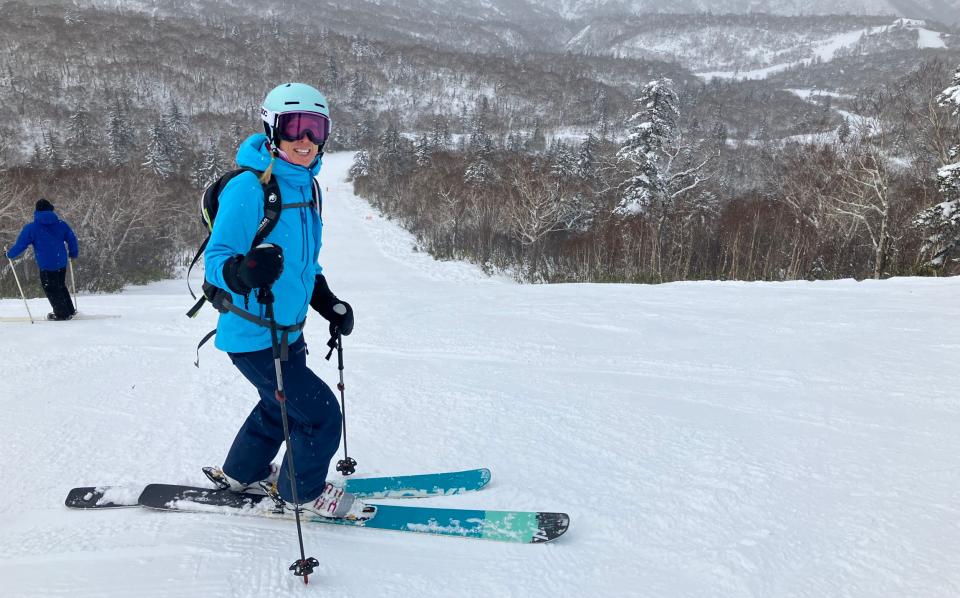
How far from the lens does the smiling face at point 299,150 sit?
1795 mm

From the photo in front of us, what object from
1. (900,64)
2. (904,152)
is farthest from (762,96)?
(904,152)

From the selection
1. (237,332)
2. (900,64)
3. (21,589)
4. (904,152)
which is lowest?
(21,589)

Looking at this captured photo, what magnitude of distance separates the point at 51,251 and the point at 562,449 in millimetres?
6691

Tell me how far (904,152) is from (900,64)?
185447 mm

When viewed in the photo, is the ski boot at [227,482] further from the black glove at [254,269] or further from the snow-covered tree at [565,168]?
the snow-covered tree at [565,168]

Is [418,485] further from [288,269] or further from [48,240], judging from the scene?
[48,240]

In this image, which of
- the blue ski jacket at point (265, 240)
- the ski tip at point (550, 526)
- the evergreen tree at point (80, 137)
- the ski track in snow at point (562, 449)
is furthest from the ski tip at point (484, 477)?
the evergreen tree at point (80, 137)

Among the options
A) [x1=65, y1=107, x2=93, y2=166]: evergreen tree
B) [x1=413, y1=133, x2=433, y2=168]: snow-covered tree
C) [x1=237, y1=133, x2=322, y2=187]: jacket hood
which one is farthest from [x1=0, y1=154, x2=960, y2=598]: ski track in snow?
[x1=65, y1=107, x2=93, y2=166]: evergreen tree

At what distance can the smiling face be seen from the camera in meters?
1.79

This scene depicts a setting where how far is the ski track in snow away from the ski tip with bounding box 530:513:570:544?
4cm

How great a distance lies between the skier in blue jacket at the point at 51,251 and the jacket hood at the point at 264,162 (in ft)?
18.5

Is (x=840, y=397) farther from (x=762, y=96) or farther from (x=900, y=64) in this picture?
(x=900, y=64)

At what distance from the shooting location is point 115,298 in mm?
7445

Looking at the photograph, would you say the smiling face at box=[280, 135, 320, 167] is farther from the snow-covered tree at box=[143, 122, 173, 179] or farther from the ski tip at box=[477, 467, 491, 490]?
the snow-covered tree at box=[143, 122, 173, 179]
